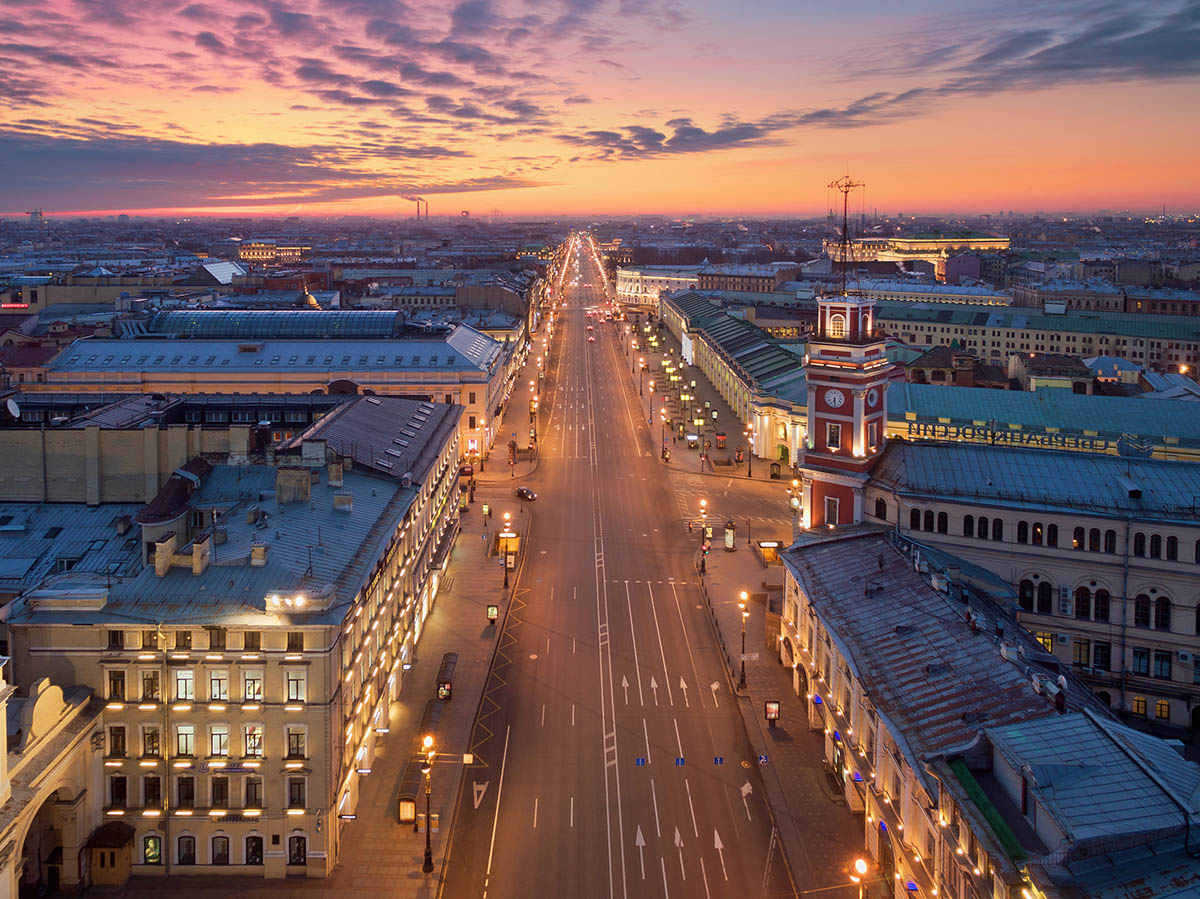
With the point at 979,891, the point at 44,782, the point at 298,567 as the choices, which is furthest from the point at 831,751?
the point at 44,782

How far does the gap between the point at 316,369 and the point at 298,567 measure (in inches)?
3132

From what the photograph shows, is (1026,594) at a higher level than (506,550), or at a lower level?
higher

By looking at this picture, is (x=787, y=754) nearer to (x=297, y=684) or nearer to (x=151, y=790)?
(x=297, y=684)

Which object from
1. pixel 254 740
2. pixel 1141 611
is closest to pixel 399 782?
pixel 254 740

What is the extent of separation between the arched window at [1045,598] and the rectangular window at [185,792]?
46.9 m

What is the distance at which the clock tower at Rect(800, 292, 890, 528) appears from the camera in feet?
228

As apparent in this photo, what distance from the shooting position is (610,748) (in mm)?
57750

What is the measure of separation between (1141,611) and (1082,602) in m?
3.09

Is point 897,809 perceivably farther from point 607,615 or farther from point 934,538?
point 607,615

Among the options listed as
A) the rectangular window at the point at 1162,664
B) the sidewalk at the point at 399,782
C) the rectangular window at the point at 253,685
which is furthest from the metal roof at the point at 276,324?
the rectangular window at the point at 1162,664

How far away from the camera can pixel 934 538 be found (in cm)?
6600

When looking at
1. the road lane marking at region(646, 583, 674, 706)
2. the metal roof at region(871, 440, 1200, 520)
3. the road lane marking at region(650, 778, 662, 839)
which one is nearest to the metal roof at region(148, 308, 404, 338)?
the road lane marking at region(646, 583, 674, 706)

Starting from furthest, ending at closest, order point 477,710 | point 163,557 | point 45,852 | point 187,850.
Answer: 1. point 477,710
2. point 163,557
3. point 187,850
4. point 45,852

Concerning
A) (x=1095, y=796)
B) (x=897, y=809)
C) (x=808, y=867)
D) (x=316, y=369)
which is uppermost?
(x=316, y=369)
